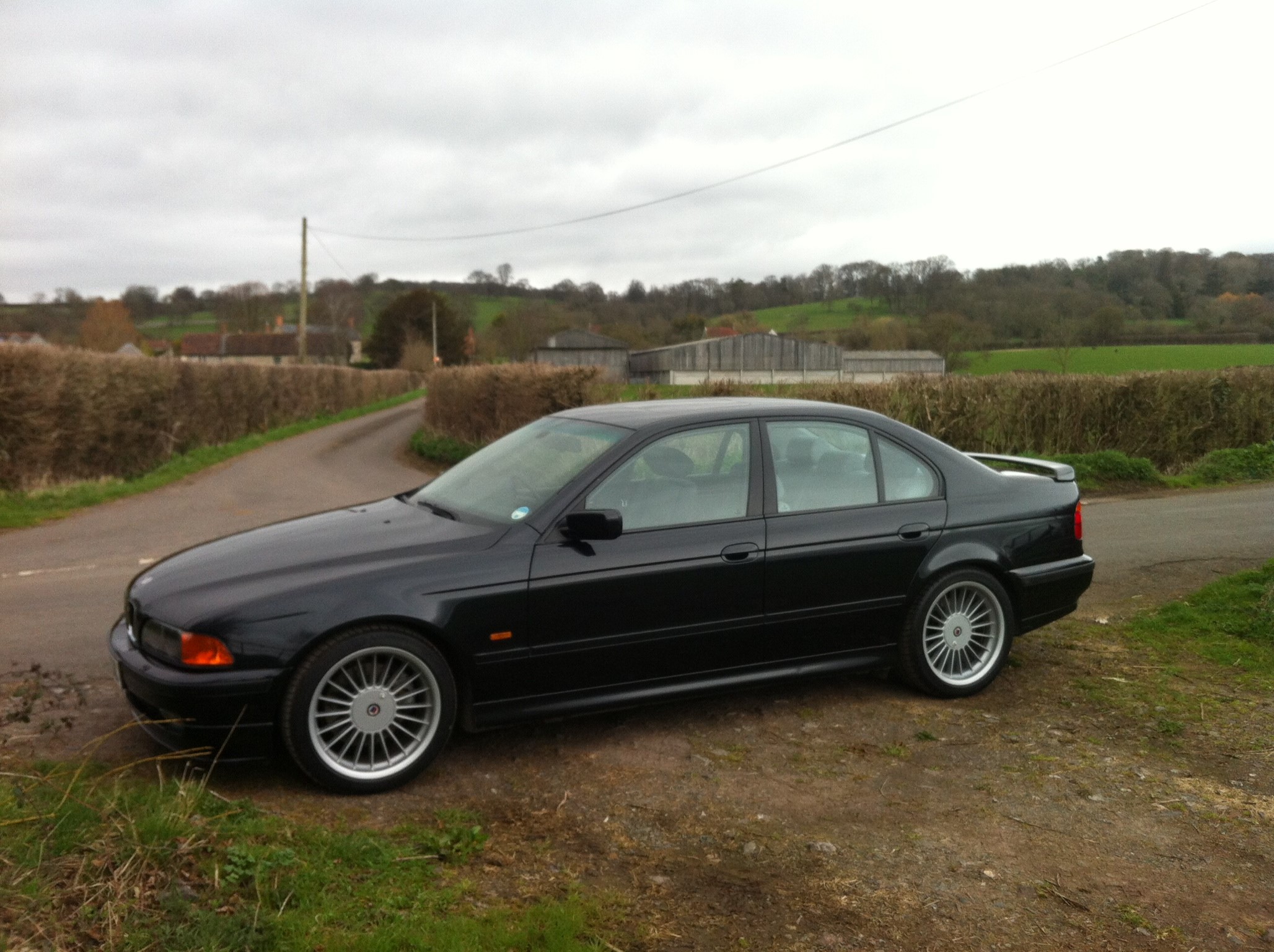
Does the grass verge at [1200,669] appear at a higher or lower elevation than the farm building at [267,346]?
lower

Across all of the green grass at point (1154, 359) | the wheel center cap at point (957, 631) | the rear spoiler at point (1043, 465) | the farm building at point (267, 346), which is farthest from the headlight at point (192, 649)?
the farm building at point (267, 346)

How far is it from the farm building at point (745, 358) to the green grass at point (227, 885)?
50295 millimetres

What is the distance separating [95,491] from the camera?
15055mm

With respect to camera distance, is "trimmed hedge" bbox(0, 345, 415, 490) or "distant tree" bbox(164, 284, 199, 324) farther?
"distant tree" bbox(164, 284, 199, 324)

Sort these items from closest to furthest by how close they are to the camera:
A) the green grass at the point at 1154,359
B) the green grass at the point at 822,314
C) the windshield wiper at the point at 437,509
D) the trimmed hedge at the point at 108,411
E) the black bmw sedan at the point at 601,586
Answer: the black bmw sedan at the point at 601,586 → the windshield wiper at the point at 437,509 → the trimmed hedge at the point at 108,411 → the green grass at the point at 1154,359 → the green grass at the point at 822,314

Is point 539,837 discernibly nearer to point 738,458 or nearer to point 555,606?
point 555,606

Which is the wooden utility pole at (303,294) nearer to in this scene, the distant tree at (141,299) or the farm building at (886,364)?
the farm building at (886,364)

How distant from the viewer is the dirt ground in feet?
10.7

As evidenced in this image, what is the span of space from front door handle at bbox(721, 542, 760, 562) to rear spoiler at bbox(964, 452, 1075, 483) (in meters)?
1.56

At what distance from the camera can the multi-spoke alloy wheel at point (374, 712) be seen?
13.2 ft

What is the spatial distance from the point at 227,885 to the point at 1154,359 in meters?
19.4

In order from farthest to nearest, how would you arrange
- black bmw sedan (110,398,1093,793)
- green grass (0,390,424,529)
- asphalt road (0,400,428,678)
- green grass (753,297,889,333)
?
green grass (753,297,889,333) < green grass (0,390,424,529) < asphalt road (0,400,428,678) < black bmw sedan (110,398,1093,793)

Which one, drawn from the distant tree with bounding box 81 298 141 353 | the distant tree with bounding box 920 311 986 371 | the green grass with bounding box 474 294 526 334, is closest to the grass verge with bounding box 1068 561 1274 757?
the distant tree with bounding box 920 311 986 371

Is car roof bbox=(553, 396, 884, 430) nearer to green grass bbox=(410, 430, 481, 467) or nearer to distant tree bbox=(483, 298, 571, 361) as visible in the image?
green grass bbox=(410, 430, 481, 467)
